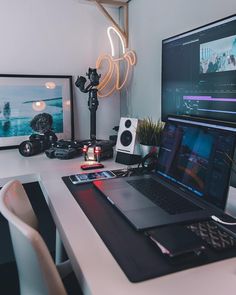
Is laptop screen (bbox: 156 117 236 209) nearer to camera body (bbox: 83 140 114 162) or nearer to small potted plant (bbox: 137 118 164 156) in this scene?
small potted plant (bbox: 137 118 164 156)

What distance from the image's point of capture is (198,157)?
105 centimetres

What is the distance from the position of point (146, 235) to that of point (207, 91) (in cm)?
85

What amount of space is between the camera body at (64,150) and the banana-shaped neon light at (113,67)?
25.0 inches

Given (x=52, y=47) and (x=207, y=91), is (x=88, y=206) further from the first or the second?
(x=52, y=47)

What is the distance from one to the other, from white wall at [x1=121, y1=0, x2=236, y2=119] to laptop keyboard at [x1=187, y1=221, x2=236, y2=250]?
95cm

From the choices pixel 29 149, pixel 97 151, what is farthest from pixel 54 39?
pixel 97 151

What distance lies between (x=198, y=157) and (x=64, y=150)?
97 cm

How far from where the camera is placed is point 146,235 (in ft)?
2.67

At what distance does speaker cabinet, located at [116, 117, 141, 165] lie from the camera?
1621 mm

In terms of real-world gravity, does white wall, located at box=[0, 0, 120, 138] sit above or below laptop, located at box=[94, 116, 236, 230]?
above

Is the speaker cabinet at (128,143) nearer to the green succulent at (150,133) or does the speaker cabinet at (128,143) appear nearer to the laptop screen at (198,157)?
the green succulent at (150,133)

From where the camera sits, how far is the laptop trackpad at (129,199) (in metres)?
1.00

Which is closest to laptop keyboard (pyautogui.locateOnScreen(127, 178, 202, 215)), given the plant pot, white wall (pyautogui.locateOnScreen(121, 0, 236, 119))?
the plant pot

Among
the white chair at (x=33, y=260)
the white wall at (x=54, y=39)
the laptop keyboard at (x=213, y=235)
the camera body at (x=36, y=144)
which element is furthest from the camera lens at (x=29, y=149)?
the laptop keyboard at (x=213, y=235)
